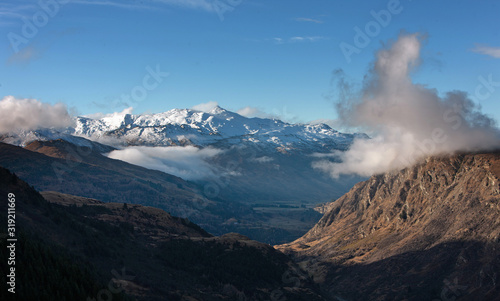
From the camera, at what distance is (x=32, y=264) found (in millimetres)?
120375

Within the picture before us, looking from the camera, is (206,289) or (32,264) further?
(206,289)

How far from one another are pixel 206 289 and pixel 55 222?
68.4m

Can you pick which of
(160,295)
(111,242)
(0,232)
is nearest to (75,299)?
(0,232)

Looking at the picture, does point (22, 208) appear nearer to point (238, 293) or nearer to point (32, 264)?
point (32, 264)

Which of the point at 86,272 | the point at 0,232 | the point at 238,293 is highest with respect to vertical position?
the point at 0,232

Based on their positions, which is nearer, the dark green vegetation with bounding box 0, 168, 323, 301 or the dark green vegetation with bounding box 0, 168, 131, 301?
the dark green vegetation with bounding box 0, 168, 131, 301

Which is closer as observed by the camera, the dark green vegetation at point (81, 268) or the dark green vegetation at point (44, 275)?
the dark green vegetation at point (44, 275)

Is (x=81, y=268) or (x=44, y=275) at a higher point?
(x=81, y=268)

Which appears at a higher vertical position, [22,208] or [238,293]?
[22,208]

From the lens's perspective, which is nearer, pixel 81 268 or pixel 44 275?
pixel 44 275

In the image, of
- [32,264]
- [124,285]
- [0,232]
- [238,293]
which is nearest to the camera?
[32,264]

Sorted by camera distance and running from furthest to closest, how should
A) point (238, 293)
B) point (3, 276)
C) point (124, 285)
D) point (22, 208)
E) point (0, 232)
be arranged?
point (238, 293), point (22, 208), point (124, 285), point (0, 232), point (3, 276)

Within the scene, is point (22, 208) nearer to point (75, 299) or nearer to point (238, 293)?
point (75, 299)

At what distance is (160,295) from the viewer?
154875 millimetres
